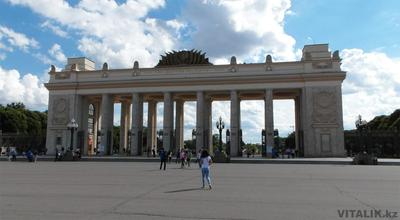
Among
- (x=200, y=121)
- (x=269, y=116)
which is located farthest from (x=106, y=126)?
(x=269, y=116)

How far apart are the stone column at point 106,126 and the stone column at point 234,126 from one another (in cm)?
1805

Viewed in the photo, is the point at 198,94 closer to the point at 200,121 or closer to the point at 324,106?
the point at 200,121

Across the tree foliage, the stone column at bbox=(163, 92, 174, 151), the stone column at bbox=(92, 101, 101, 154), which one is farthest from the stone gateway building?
the tree foliage

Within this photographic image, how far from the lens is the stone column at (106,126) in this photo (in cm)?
5734

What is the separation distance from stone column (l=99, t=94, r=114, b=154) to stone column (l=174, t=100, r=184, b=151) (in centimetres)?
1026

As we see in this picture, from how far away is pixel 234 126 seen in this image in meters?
54.6

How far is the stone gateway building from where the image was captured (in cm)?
5175

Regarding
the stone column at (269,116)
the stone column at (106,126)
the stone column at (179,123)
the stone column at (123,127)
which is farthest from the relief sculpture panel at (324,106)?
the stone column at (106,126)

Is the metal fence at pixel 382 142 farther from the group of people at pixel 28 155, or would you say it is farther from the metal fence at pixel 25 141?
the metal fence at pixel 25 141

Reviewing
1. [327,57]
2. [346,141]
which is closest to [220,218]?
[327,57]

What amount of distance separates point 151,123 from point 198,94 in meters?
12.2

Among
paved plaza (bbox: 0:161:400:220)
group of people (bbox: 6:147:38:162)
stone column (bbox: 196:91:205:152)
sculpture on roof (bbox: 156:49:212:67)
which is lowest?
paved plaza (bbox: 0:161:400:220)

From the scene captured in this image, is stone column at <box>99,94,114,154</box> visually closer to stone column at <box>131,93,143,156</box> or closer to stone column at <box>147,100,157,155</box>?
stone column at <box>131,93,143,156</box>

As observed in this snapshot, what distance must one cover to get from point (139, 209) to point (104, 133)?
163 feet
